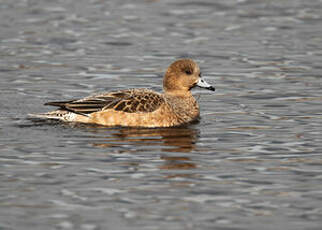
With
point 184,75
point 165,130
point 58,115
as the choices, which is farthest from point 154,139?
point 184,75

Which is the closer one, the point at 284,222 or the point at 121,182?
the point at 284,222

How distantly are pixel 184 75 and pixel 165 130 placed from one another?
1351mm

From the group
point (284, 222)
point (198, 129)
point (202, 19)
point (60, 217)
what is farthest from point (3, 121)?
point (202, 19)

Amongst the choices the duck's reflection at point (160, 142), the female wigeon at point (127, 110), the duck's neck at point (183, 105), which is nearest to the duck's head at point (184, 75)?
the duck's neck at point (183, 105)

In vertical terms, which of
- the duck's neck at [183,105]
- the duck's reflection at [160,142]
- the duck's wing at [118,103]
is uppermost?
the duck's wing at [118,103]

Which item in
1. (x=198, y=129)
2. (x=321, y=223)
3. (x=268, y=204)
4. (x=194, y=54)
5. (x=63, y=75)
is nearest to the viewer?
(x=321, y=223)

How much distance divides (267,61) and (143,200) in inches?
342

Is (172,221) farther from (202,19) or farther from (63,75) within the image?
(202,19)

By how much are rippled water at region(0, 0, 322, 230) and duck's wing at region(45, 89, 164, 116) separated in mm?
326

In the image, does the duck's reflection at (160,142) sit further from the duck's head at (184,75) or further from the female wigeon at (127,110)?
the duck's head at (184,75)

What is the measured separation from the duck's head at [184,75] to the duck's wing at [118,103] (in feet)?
2.52

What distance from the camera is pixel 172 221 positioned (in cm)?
789

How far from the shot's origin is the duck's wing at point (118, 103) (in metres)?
12.4

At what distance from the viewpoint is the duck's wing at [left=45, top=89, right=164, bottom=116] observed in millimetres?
12383
